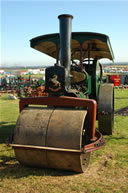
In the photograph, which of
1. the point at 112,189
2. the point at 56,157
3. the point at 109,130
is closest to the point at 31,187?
the point at 56,157

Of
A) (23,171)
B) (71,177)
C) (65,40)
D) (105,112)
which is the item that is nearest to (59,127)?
(71,177)

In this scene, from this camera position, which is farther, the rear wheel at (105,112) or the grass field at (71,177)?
the rear wheel at (105,112)

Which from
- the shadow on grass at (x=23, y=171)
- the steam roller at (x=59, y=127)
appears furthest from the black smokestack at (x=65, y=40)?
the shadow on grass at (x=23, y=171)

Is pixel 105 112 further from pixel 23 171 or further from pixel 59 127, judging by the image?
pixel 23 171

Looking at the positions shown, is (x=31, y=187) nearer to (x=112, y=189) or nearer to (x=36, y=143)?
(x=36, y=143)

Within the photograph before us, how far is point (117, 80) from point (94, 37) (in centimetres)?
2185

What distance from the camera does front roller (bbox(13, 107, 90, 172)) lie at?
3.15m

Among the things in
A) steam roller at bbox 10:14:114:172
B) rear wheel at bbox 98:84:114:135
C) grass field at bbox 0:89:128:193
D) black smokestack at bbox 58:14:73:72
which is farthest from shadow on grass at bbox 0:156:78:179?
rear wheel at bbox 98:84:114:135

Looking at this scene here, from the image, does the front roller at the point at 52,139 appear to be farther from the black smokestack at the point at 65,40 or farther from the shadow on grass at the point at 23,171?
the black smokestack at the point at 65,40

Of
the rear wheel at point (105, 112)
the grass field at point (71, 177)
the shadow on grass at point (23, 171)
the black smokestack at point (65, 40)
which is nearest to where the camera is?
the grass field at point (71, 177)

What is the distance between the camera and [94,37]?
14.5 ft

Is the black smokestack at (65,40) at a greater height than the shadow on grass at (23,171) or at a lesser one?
greater

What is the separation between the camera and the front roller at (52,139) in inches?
124

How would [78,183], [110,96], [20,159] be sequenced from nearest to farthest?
[78,183] < [20,159] < [110,96]
